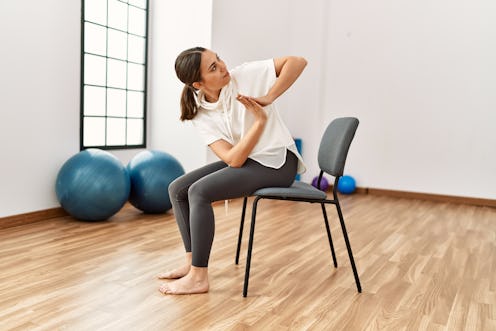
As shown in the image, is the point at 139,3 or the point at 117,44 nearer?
the point at 117,44

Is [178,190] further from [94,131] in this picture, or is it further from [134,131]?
[134,131]

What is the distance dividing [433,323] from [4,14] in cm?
280

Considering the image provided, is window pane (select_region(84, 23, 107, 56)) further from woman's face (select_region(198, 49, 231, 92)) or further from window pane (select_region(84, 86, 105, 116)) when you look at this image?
woman's face (select_region(198, 49, 231, 92))

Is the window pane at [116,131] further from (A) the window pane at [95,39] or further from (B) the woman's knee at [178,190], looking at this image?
(B) the woman's knee at [178,190]

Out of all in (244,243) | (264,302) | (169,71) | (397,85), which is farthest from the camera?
(397,85)

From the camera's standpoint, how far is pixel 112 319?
1633 millimetres

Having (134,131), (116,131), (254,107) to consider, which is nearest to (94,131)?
(116,131)

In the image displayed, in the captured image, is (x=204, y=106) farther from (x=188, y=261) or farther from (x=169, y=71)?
(x=169, y=71)

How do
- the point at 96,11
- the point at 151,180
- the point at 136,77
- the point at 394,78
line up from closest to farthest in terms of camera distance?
the point at 151,180 < the point at 96,11 < the point at 136,77 < the point at 394,78

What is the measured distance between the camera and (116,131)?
401 cm

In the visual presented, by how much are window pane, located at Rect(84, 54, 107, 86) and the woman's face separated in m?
2.08

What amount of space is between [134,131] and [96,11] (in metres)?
1.04

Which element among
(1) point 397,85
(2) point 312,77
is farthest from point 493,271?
(2) point 312,77

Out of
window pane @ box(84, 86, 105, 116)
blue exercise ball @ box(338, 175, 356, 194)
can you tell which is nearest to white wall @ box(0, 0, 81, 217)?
window pane @ box(84, 86, 105, 116)
